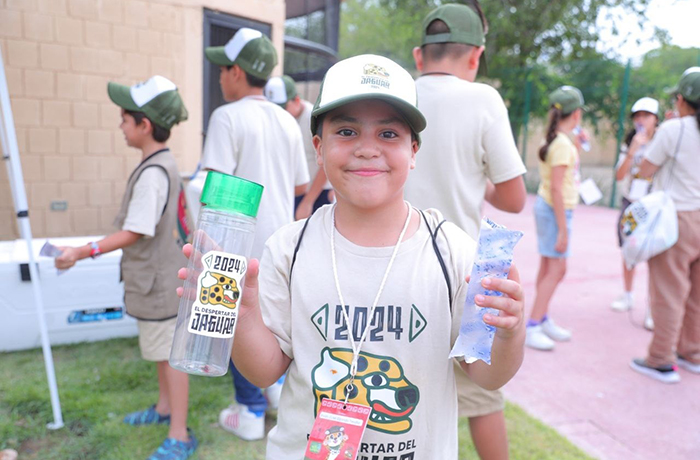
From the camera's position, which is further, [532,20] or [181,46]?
[532,20]

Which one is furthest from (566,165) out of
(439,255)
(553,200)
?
(439,255)

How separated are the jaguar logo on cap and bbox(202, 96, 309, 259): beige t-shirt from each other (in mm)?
1823

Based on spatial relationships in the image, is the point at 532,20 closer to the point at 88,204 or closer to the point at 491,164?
the point at 88,204

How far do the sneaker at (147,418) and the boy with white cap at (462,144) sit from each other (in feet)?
6.19

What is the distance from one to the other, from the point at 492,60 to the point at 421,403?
17965 mm

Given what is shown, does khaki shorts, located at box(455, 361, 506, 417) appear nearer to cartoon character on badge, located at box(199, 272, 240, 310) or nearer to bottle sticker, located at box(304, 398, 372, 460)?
bottle sticker, located at box(304, 398, 372, 460)

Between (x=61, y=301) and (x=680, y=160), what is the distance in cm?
476

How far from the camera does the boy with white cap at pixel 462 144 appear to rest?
2660mm

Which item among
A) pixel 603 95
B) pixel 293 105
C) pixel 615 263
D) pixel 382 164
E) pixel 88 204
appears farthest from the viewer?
pixel 603 95

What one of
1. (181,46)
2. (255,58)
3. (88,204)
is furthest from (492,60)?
(255,58)

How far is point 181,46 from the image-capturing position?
6.58m

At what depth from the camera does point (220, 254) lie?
53.3 inches

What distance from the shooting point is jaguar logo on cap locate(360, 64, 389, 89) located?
148 centimetres

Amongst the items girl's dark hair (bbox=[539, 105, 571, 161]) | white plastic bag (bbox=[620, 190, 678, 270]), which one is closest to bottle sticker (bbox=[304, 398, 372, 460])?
white plastic bag (bbox=[620, 190, 678, 270])
